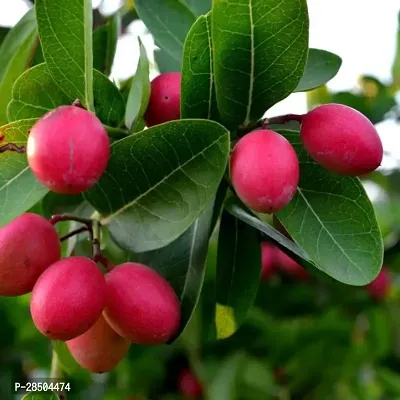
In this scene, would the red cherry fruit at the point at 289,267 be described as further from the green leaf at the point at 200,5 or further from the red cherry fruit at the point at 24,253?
the red cherry fruit at the point at 24,253

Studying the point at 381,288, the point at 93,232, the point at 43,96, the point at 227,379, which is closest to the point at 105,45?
the point at 43,96

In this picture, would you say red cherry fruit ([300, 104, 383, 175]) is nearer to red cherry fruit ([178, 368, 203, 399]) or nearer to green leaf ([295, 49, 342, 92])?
green leaf ([295, 49, 342, 92])

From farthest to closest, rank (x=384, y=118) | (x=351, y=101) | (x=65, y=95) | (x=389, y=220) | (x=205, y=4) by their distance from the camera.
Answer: (x=389, y=220) < (x=384, y=118) < (x=351, y=101) < (x=205, y=4) < (x=65, y=95)

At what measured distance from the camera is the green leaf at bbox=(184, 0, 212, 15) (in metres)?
1.28

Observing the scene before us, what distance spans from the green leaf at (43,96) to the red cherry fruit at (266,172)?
25 centimetres

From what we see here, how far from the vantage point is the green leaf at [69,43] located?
87cm

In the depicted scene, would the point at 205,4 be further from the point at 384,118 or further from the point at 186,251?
the point at 384,118

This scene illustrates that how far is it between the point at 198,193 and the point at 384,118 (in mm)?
1257

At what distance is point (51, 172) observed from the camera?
0.73 meters

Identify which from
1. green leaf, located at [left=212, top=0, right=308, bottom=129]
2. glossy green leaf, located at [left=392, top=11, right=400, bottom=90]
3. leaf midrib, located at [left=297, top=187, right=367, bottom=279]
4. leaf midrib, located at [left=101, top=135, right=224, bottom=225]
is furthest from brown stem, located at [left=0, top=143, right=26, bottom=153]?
glossy green leaf, located at [left=392, top=11, right=400, bottom=90]

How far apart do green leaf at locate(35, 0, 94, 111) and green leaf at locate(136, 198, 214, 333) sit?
0.23 meters

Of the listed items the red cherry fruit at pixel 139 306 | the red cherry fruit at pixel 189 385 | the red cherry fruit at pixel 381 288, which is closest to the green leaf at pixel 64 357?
the red cherry fruit at pixel 139 306

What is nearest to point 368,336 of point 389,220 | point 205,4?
point 389,220

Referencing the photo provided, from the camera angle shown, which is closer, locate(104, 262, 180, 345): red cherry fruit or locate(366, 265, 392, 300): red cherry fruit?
locate(104, 262, 180, 345): red cherry fruit
